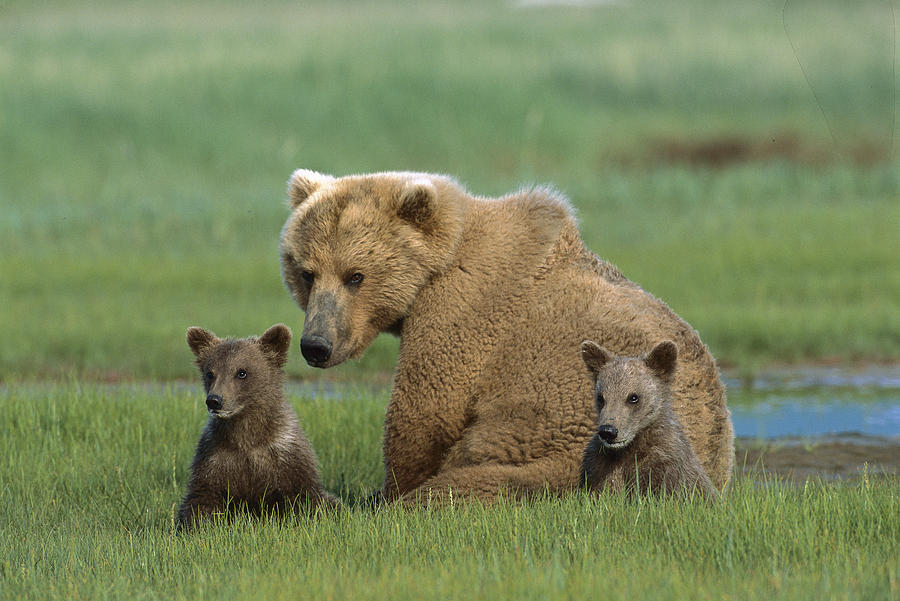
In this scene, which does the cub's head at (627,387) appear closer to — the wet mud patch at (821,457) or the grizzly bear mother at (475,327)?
the grizzly bear mother at (475,327)

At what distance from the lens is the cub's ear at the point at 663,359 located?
6.37 meters

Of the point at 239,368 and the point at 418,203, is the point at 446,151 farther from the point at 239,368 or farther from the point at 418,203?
the point at 239,368

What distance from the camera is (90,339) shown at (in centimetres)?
1517

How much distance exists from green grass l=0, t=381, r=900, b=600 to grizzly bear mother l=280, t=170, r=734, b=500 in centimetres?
36

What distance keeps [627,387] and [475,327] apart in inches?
48.6

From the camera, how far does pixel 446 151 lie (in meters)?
33.0

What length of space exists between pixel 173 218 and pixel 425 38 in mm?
20342

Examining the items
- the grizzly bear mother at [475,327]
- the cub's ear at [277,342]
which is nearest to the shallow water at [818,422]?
the grizzly bear mother at [475,327]

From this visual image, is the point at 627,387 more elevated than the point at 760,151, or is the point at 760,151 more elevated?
the point at 760,151

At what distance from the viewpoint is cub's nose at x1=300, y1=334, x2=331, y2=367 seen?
6.96 m

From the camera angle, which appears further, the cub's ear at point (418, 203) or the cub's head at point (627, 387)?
the cub's ear at point (418, 203)

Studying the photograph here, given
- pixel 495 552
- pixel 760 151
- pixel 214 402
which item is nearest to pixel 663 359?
pixel 495 552

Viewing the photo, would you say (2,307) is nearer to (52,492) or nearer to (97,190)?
(52,492)

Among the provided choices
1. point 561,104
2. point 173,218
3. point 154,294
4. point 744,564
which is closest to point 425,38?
point 561,104
